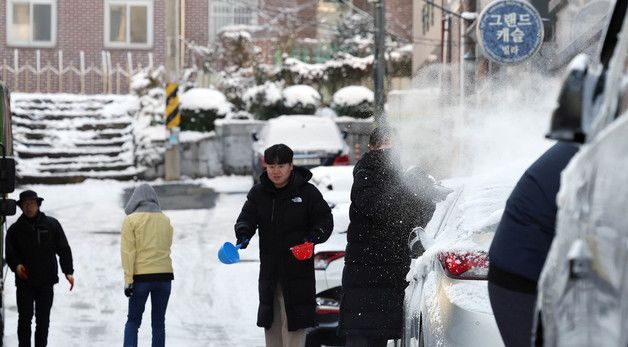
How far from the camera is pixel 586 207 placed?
3.45 metres

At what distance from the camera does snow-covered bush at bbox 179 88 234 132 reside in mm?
30047

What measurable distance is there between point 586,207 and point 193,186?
2415 centimetres

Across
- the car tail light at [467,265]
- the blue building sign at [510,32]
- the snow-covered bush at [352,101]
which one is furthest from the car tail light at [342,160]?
the car tail light at [467,265]

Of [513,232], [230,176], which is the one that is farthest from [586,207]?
[230,176]

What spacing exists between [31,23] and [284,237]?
99.0 feet

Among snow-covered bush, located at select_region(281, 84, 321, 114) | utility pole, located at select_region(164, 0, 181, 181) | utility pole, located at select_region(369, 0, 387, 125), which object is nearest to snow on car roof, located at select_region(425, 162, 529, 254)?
utility pole, located at select_region(369, 0, 387, 125)

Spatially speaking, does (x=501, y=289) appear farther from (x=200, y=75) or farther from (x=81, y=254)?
(x=200, y=75)

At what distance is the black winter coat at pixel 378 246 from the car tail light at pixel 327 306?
6.72 ft

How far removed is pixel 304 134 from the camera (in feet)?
81.5

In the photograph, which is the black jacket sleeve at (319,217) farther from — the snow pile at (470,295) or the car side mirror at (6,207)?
the car side mirror at (6,207)

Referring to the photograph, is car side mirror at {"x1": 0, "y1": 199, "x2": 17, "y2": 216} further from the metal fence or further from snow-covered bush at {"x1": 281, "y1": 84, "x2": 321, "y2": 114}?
the metal fence

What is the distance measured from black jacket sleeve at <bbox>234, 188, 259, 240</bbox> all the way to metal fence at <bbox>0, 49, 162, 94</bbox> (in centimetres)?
2741

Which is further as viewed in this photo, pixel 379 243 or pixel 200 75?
pixel 200 75

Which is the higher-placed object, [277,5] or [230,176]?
[277,5]
